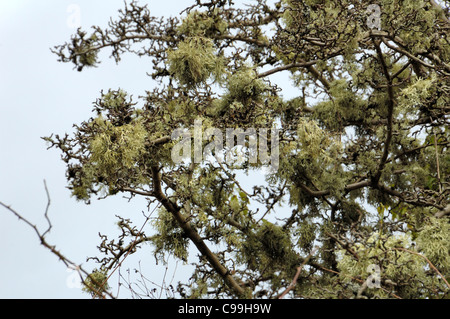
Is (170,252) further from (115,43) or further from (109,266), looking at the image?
(115,43)

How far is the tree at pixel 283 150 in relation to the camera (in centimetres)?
334

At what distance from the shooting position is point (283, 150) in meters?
4.05

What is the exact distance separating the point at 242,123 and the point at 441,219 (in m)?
1.28

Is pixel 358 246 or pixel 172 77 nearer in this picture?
pixel 358 246

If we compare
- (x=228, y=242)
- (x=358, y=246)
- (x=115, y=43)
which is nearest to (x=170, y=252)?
(x=228, y=242)

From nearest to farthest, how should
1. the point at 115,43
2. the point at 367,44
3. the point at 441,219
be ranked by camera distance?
the point at 441,219, the point at 367,44, the point at 115,43

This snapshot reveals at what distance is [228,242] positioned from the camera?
13.9 feet

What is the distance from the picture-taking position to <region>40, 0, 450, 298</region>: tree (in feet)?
11.0

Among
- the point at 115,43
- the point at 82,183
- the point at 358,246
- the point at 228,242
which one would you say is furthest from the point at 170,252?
the point at 115,43

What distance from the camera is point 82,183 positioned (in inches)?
173

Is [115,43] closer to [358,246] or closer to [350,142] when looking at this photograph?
[350,142]

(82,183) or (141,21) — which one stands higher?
(141,21)
